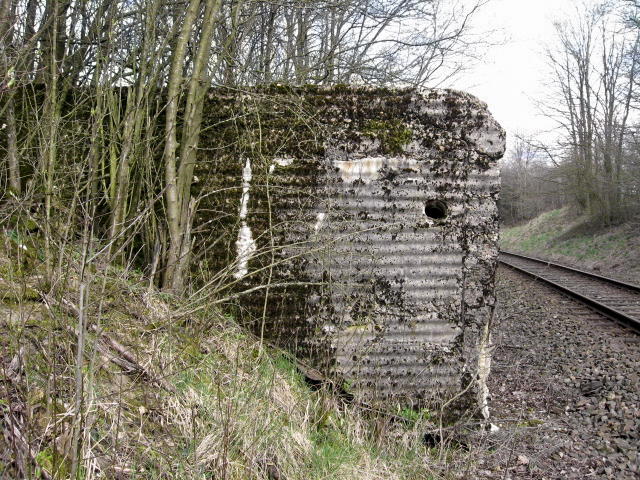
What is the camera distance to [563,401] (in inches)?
192

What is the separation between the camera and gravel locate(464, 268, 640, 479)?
366 cm

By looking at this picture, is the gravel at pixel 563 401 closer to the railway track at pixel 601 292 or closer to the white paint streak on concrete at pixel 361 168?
the railway track at pixel 601 292

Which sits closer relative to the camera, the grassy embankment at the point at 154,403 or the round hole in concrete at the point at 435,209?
the grassy embankment at the point at 154,403

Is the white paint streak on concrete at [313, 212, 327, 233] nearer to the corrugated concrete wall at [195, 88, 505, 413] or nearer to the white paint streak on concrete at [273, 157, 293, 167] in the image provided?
the corrugated concrete wall at [195, 88, 505, 413]

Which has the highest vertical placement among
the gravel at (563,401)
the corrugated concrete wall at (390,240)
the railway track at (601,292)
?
the corrugated concrete wall at (390,240)

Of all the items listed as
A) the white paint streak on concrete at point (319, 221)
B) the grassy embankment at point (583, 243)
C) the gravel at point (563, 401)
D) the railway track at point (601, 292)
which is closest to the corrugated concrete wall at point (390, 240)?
the white paint streak on concrete at point (319, 221)

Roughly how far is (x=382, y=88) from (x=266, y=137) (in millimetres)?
1047

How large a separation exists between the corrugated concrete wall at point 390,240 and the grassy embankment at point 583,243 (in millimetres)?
10601

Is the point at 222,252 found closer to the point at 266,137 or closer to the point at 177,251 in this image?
the point at 177,251

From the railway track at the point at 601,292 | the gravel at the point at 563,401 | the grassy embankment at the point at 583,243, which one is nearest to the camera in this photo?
the gravel at the point at 563,401

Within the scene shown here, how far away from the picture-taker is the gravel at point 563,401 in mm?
3658

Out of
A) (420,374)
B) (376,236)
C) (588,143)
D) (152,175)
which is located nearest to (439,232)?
(376,236)

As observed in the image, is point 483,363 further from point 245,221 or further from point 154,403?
point 154,403

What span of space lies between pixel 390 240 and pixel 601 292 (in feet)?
27.6
